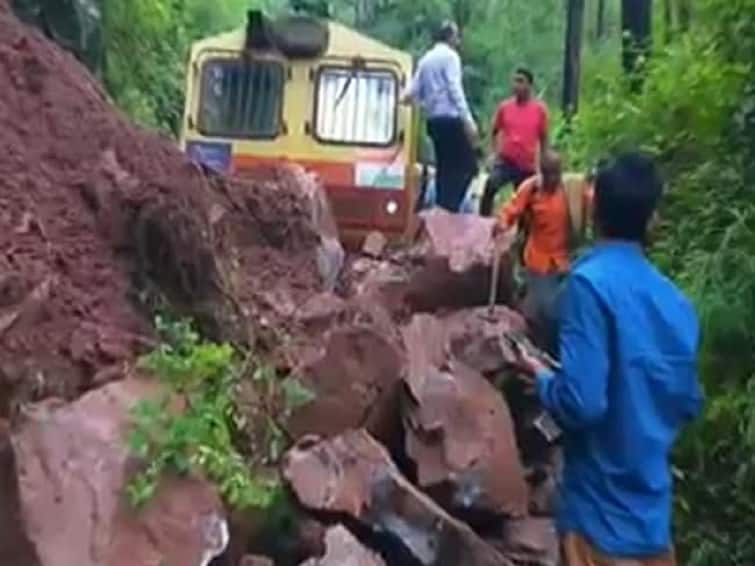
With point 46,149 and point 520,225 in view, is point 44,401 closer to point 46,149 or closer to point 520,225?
point 46,149

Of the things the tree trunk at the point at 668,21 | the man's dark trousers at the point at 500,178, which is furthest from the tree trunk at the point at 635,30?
the man's dark trousers at the point at 500,178

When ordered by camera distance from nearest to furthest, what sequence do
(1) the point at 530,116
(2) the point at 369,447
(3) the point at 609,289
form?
(3) the point at 609,289
(2) the point at 369,447
(1) the point at 530,116

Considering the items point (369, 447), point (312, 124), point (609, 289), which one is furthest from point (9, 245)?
point (312, 124)

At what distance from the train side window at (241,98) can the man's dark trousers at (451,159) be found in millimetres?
1179

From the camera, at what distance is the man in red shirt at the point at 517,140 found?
14.0m

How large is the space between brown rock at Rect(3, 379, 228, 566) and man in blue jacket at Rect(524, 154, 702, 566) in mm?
920

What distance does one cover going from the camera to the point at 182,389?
17.6ft

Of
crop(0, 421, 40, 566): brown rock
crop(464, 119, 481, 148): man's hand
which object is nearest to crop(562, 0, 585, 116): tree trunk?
crop(464, 119, 481, 148): man's hand

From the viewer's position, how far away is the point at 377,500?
5574 mm

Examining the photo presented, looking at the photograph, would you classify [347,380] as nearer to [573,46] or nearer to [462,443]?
[462,443]

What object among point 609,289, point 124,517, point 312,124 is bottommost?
point 124,517

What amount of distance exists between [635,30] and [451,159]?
3555 millimetres

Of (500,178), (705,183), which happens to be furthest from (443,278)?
(500,178)

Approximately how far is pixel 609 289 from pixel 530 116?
9.48 m
